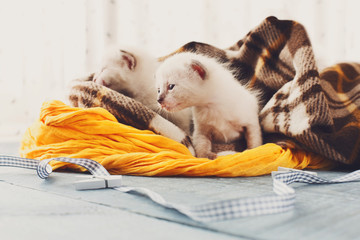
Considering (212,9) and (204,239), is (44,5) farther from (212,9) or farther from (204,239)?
(204,239)

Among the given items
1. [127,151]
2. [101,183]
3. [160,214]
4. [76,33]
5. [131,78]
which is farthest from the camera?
[76,33]

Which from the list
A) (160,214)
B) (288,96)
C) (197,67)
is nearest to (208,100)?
(197,67)

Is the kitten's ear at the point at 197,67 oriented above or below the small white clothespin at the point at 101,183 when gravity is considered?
above

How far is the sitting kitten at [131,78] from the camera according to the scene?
1.29m

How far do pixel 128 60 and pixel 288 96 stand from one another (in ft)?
1.87

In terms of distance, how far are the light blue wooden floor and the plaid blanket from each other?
24 centimetres

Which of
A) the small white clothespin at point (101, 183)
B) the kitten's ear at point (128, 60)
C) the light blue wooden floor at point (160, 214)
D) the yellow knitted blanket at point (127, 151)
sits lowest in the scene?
the light blue wooden floor at point (160, 214)

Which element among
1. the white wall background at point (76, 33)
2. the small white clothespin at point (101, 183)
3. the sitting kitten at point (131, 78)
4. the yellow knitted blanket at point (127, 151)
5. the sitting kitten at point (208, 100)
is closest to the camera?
the small white clothespin at point (101, 183)

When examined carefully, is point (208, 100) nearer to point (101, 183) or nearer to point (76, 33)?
point (101, 183)

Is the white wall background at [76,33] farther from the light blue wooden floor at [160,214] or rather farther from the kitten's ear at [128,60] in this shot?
the light blue wooden floor at [160,214]

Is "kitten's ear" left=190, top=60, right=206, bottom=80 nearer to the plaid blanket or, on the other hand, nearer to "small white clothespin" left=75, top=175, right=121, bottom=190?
the plaid blanket

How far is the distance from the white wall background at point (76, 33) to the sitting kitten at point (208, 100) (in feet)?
3.79

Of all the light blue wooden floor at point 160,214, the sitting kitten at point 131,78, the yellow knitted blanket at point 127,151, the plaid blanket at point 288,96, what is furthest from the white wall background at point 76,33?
the light blue wooden floor at point 160,214

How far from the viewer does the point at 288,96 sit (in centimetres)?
116
